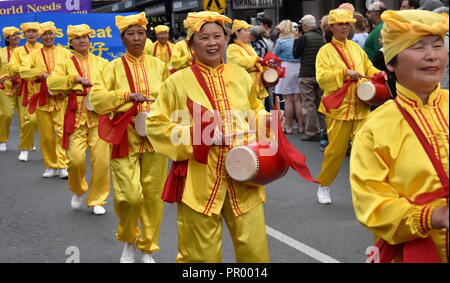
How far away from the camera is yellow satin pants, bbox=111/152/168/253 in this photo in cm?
623

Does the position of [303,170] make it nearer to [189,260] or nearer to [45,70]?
[189,260]

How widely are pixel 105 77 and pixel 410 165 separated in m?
3.74

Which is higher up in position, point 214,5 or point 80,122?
point 214,5

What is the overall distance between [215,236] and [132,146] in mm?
1900

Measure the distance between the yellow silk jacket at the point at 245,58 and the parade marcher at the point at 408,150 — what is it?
334 inches

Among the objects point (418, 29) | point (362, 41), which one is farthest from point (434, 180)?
point (362, 41)

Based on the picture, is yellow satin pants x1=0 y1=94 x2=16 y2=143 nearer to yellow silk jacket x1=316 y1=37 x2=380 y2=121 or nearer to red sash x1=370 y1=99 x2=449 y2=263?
yellow silk jacket x1=316 y1=37 x2=380 y2=121

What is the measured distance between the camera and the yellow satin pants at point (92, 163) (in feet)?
25.5

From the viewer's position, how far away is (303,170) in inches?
169

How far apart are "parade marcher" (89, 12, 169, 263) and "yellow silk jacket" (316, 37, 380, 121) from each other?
2.11 meters

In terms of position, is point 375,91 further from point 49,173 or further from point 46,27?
point 49,173

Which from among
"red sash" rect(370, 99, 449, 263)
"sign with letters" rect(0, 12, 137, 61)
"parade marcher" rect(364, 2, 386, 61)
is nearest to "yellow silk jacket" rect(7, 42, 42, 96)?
"sign with letters" rect(0, 12, 137, 61)

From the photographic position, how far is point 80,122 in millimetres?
8227

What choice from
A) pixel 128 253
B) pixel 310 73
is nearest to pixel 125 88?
pixel 128 253
